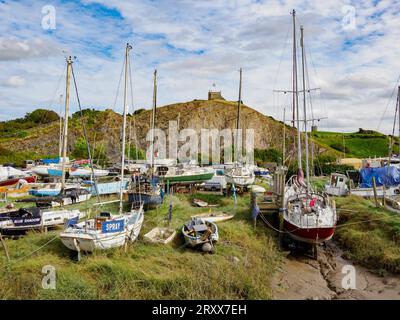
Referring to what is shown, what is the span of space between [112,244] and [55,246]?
2.71 metres

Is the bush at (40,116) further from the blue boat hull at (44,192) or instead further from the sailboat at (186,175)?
the blue boat hull at (44,192)

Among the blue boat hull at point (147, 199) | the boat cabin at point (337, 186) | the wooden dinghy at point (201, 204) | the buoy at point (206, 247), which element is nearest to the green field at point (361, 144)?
the boat cabin at point (337, 186)

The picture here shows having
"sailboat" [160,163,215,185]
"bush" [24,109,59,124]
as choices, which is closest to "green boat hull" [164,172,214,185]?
"sailboat" [160,163,215,185]

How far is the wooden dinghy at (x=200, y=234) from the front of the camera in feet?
51.0

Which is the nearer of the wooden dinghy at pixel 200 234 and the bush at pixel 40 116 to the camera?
the wooden dinghy at pixel 200 234

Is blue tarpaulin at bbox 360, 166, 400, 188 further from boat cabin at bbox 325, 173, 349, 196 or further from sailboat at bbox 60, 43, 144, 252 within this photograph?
sailboat at bbox 60, 43, 144, 252

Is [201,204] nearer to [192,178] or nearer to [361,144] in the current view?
[192,178]

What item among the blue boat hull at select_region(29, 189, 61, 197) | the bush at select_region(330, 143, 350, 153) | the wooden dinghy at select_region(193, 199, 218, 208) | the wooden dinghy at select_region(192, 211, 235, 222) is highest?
the bush at select_region(330, 143, 350, 153)

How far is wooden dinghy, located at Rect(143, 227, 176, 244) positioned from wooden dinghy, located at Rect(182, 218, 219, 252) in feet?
2.16

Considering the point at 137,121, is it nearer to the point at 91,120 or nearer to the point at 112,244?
the point at 91,120

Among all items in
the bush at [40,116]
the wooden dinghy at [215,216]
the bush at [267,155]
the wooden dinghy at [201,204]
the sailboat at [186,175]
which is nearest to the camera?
the wooden dinghy at [215,216]

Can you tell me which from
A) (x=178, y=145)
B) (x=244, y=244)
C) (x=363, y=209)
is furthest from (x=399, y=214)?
(x=178, y=145)

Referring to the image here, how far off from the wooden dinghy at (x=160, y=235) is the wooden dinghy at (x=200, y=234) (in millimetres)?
657

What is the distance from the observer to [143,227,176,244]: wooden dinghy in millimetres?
16000
